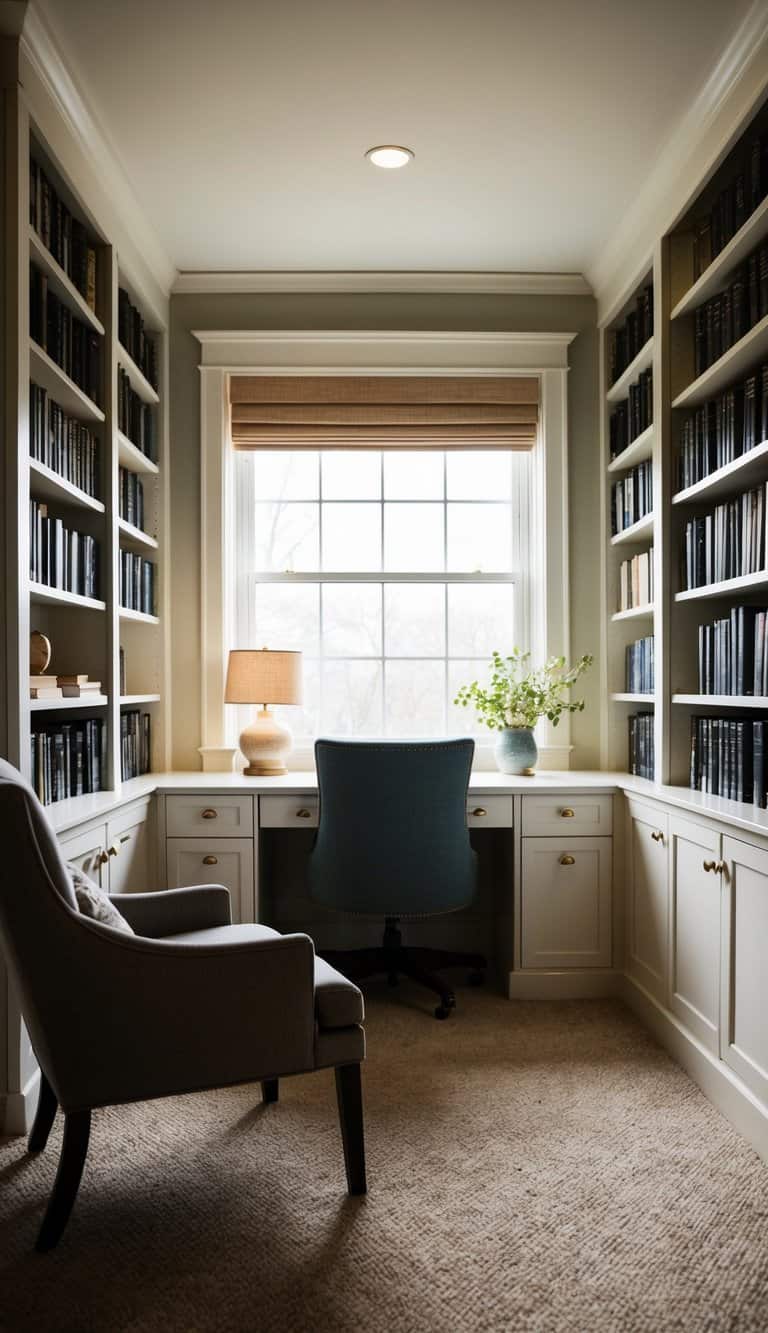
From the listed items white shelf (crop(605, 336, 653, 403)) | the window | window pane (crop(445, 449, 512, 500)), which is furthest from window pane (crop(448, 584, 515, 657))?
white shelf (crop(605, 336, 653, 403))

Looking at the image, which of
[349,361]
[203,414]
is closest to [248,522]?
[203,414]

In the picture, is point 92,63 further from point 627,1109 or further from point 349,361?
point 627,1109

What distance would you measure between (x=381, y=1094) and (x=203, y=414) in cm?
271

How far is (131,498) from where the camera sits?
3672mm

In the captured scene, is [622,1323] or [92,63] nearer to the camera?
[622,1323]

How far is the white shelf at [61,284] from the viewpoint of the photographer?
2498mm

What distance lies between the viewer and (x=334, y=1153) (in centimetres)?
226

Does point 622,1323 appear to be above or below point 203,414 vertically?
below

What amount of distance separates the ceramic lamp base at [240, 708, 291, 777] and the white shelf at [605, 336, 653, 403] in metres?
1.89

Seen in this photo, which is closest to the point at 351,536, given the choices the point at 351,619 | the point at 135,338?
the point at 351,619

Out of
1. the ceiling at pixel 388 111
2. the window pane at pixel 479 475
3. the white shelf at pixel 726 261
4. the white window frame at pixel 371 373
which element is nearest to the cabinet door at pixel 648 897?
the white window frame at pixel 371 373

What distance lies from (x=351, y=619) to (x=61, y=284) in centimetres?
178

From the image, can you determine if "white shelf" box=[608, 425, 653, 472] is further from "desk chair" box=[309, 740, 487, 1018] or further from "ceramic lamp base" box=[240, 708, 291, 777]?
"ceramic lamp base" box=[240, 708, 291, 777]

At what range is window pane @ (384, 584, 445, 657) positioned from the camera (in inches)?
159
